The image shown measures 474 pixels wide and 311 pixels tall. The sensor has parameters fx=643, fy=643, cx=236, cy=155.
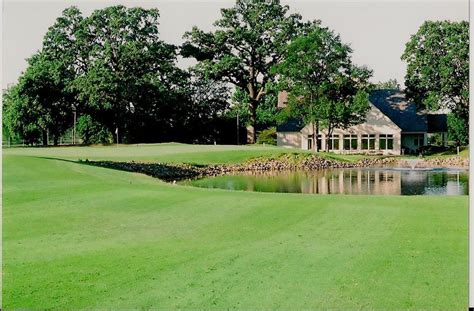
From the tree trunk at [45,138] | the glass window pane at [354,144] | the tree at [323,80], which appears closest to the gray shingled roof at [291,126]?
the glass window pane at [354,144]

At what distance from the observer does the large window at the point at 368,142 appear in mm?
44666

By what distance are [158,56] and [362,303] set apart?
40102 millimetres

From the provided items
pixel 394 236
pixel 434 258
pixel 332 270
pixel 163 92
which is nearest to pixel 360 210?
pixel 394 236

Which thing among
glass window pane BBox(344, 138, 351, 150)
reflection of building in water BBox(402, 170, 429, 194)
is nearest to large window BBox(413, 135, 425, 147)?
glass window pane BBox(344, 138, 351, 150)

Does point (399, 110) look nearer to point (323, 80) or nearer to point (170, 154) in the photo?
point (323, 80)

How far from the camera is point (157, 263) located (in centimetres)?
688

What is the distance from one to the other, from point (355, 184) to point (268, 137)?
94.7 ft

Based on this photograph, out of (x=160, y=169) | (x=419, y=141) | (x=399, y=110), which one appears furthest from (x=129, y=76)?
(x=419, y=141)

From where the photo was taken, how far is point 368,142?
44938mm

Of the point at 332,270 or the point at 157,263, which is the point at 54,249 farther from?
the point at 332,270

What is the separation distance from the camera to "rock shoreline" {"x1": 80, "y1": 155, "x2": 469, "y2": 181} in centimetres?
2636

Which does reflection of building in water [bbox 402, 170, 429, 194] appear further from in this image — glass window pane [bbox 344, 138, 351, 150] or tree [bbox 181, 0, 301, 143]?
glass window pane [bbox 344, 138, 351, 150]

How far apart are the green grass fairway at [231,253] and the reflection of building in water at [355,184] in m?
6.98

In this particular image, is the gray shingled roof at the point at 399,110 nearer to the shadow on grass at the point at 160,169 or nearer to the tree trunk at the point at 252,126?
the tree trunk at the point at 252,126
